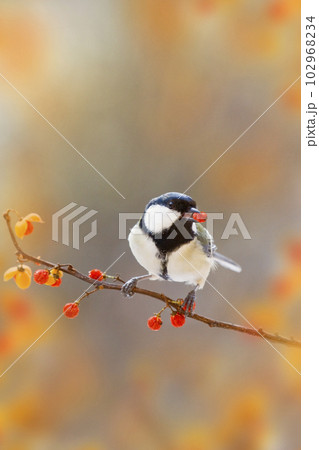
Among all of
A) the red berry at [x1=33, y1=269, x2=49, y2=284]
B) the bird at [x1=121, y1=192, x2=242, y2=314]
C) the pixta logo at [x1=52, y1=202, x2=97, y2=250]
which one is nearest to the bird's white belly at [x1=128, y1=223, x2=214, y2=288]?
the bird at [x1=121, y1=192, x2=242, y2=314]

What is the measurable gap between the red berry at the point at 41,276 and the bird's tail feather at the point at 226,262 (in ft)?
1.17

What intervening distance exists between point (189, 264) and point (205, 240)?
0.06 meters

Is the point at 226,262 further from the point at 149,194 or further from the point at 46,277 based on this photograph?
the point at 46,277

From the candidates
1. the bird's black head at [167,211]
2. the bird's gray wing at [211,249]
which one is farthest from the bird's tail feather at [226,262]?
the bird's black head at [167,211]

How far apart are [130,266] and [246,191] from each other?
0.28m

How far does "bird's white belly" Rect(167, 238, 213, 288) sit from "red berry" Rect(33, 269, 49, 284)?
23cm

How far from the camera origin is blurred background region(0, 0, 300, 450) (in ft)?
3.07

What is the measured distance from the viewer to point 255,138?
0.98 m

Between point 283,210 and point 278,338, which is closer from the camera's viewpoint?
point 278,338

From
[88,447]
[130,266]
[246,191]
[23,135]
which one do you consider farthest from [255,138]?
[88,447]

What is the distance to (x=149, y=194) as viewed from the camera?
949 mm

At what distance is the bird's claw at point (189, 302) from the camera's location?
0.81 m

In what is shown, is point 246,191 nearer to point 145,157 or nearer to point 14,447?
point 145,157

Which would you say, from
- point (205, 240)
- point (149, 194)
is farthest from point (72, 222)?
point (205, 240)
